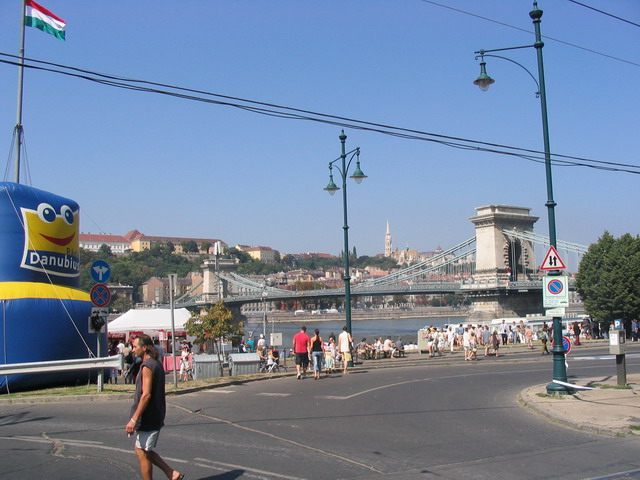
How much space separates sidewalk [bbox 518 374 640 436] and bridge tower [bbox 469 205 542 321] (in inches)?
2140

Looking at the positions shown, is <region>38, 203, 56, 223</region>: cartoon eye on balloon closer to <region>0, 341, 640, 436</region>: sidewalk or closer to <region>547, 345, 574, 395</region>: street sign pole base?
<region>0, 341, 640, 436</region>: sidewalk

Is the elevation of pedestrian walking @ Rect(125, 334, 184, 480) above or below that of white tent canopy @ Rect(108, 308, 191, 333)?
below

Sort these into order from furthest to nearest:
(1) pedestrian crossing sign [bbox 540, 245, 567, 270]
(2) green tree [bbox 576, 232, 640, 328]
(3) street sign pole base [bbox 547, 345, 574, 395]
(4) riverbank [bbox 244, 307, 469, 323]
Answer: (4) riverbank [bbox 244, 307, 469, 323], (2) green tree [bbox 576, 232, 640, 328], (1) pedestrian crossing sign [bbox 540, 245, 567, 270], (3) street sign pole base [bbox 547, 345, 574, 395]

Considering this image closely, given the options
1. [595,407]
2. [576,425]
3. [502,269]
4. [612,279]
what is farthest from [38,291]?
[502,269]

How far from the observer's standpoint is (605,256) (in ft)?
165

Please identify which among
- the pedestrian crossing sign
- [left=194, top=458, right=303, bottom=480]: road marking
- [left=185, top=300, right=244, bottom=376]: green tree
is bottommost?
[left=194, top=458, right=303, bottom=480]: road marking

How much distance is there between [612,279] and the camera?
4856 centimetres

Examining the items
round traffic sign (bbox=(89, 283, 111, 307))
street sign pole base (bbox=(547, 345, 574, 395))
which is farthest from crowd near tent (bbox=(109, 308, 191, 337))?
street sign pole base (bbox=(547, 345, 574, 395))

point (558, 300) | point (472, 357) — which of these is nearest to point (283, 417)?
point (558, 300)

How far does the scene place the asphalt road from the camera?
746 centimetres

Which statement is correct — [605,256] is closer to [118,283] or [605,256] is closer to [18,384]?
[18,384]

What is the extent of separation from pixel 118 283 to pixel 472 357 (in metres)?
157

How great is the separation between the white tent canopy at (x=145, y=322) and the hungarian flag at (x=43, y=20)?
35.7 feet

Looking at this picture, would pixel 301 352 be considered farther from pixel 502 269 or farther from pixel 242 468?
pixel 502 269
